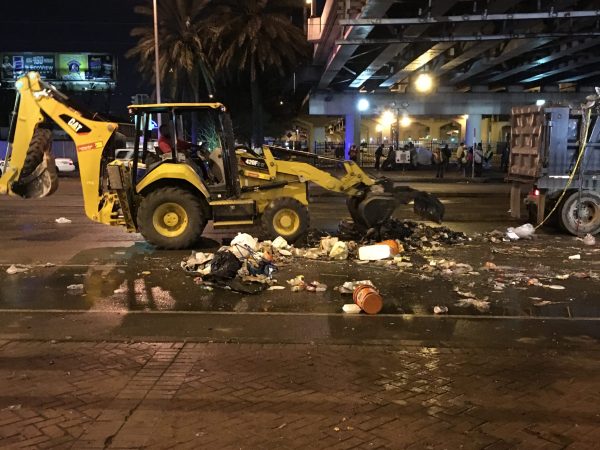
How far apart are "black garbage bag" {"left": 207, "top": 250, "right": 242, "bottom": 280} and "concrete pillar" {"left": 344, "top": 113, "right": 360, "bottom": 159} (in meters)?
34.6

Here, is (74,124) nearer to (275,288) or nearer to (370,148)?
(275,288)

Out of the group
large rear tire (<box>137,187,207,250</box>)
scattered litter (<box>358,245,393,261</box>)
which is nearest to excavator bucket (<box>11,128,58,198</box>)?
large rear tire (<box>137,187,207,250</box>)

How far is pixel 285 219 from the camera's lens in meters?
11.0

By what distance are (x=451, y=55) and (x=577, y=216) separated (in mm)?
16370

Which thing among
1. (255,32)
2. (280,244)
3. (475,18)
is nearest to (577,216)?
(280,244)

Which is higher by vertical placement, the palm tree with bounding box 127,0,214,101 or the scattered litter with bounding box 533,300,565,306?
the palm tree with bounding box 127,0,214,101

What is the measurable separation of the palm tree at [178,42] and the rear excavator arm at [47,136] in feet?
75.3

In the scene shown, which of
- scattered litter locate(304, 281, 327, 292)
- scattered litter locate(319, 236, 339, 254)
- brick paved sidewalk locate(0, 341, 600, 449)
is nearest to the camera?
brick paved sidewalk locate(0, 341, 600, 449)

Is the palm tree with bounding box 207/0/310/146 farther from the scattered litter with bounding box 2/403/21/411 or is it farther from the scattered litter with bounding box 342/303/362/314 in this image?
the scattered litter with bounding box 2/403/21/411

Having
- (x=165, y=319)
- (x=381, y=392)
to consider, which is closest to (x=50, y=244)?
(x=165, y=319)

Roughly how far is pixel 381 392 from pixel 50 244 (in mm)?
8866

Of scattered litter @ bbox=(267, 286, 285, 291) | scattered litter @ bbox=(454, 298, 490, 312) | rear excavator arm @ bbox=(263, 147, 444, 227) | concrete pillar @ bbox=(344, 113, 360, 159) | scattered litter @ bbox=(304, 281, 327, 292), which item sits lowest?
scattered litter @ bbox=(454, 298, 490, 312)

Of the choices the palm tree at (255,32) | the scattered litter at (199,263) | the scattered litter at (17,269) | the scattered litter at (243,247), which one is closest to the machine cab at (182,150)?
the scattered litter at (243,247)

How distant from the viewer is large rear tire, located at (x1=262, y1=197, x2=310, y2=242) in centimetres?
1089
